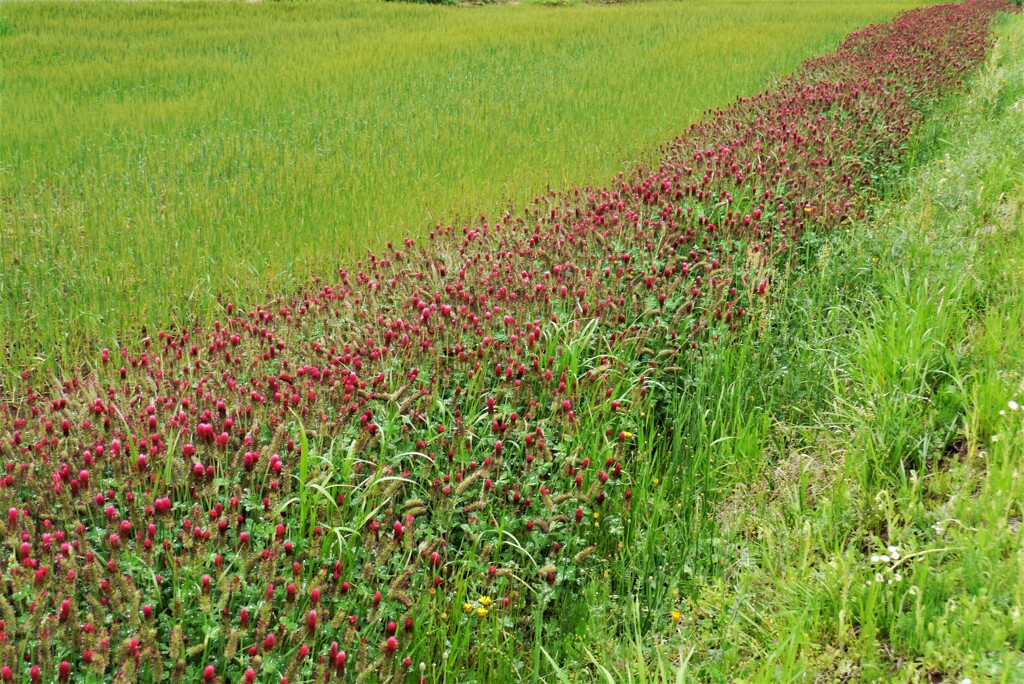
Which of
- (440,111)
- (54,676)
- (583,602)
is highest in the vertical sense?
(440,111)

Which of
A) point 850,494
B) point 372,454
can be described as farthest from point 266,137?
point 850,494

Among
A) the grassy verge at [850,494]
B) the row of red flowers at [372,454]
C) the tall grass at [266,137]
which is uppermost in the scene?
the tall grass at [266,137]

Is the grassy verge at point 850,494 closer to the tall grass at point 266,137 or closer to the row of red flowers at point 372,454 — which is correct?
the row of red flowers at point 372,454

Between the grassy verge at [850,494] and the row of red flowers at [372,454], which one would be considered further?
the grassy verge at [850,494]

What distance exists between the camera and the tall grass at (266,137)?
16.5 feet

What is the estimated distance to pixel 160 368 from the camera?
315cm

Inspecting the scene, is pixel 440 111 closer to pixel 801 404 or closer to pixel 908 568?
pixel 801 404

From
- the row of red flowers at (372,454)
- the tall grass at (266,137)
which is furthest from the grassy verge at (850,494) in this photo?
the tall grass at (266,137)

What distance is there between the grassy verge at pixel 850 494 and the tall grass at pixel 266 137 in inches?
108

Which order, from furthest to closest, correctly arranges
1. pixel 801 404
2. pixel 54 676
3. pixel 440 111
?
pixel 440 111, pixel 801 404, pixel 54 676

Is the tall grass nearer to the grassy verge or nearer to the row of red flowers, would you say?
the row of red flowers

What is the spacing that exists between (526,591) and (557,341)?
1.15 metres

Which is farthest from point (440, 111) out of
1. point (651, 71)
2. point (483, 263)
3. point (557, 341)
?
point (557, 341)

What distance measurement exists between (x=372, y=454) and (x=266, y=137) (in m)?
6.34
